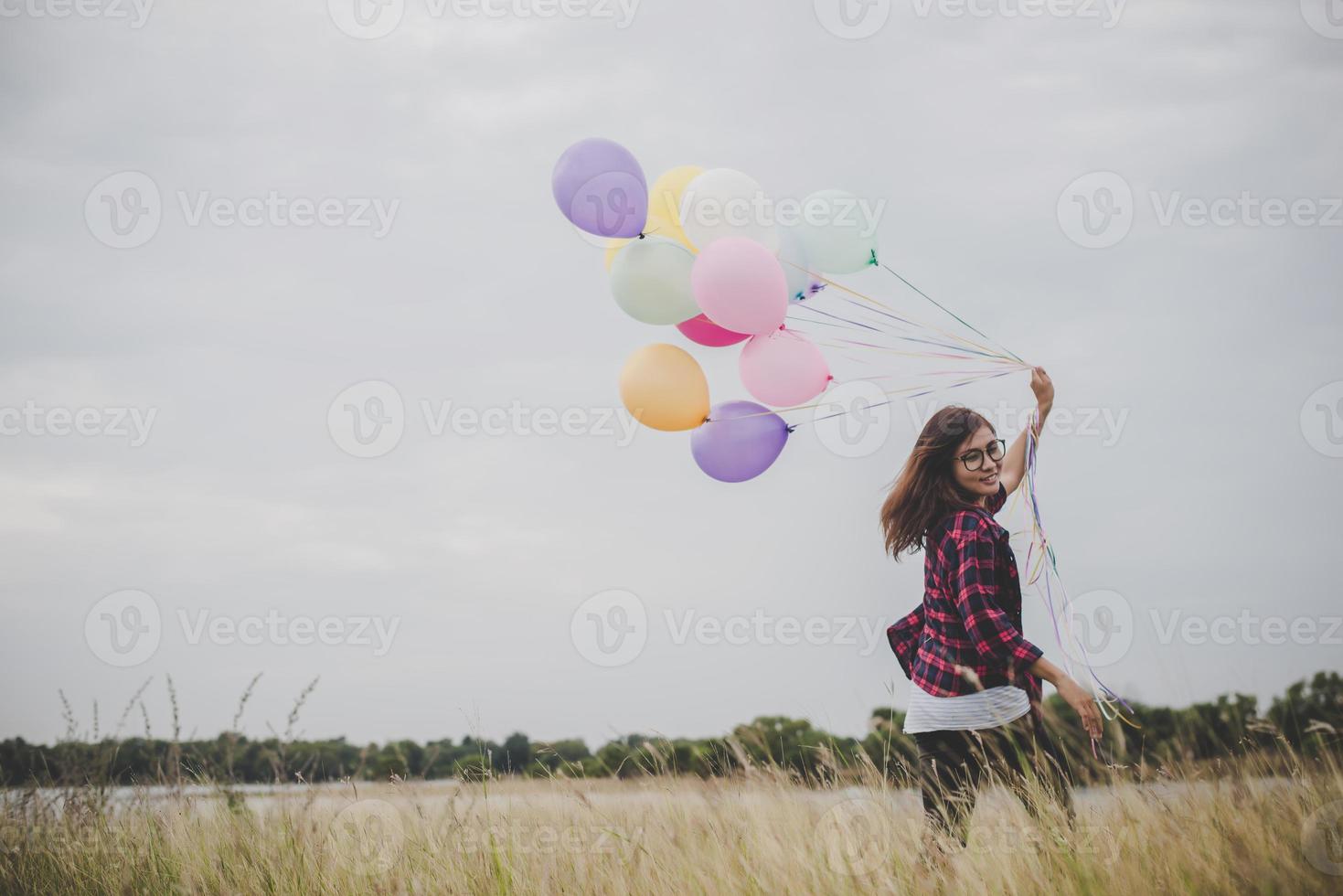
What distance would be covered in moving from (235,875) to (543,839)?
110 cm

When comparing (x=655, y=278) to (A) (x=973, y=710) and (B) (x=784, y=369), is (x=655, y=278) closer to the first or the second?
(B) (x=784, y=369)

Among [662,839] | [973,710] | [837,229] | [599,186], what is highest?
[599,186]

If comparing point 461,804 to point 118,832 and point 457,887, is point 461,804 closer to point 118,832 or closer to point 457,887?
point 457,887

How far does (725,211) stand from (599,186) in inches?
20.8

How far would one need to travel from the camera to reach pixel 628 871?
3250 mm

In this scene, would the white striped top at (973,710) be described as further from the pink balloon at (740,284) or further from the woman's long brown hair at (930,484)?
the pink balloon at (740,284)

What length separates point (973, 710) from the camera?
9.46 feet

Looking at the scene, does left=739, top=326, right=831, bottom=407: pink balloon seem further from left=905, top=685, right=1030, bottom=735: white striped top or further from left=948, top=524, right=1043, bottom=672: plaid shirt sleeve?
left=905, top=685, right=1030, bottom=735: white striped top
